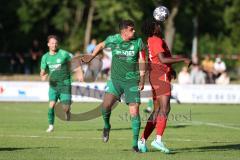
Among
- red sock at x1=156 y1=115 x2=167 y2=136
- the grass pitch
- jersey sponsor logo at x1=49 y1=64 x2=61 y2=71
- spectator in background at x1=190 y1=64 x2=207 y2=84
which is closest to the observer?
the grass pitch

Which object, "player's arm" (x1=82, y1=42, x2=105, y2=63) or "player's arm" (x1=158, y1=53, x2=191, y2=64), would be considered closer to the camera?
"player's arm" (x1=158, y1=53, x2=191, y2=64)

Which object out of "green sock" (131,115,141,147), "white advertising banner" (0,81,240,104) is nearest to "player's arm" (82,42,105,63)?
"green sock" (131,115,141,147)

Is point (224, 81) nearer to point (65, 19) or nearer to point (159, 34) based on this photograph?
point (159, 34)

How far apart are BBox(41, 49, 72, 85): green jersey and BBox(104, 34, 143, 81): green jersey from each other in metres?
4.56

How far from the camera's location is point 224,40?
6781 cm

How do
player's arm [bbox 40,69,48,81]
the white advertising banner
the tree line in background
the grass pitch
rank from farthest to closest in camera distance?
the tree line in background
the white advertising banner
player's arm [bbox 40,69,48,81]
the grass pitch

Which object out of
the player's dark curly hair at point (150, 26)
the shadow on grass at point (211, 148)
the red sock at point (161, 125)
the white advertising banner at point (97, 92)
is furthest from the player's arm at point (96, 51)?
the white advertising banner at point (97, 92)

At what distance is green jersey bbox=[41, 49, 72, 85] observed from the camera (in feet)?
60.5

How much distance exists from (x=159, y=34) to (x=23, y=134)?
191 inches

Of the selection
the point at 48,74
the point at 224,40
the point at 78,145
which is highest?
the point at 224,40

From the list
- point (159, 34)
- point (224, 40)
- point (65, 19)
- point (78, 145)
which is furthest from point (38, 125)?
point (224, 40)

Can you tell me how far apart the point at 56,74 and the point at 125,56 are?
5.27 metres

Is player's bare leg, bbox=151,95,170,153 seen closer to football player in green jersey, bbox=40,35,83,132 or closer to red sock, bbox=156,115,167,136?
red sock, bbox=156,115,167,136

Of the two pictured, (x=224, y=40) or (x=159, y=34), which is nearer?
(x=159, y=34)
